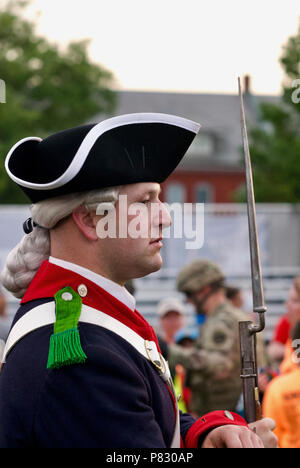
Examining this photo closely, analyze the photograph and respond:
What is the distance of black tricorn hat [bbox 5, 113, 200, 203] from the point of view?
200 cm

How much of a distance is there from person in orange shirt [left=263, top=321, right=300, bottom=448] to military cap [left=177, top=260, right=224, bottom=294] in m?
1.20

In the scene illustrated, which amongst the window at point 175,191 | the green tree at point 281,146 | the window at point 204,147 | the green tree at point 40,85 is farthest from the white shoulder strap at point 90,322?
the window at point 204,147

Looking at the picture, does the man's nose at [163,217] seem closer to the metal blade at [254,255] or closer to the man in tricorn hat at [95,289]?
the man in tricorn hat at [95,289]

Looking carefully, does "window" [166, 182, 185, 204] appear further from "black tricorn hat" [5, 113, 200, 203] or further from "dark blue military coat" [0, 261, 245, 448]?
"dark blue military coat" [0, 261, 245, 448]

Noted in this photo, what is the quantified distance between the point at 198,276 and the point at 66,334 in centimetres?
350

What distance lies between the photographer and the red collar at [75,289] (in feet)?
6.59

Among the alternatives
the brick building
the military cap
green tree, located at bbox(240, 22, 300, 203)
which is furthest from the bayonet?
the brick building

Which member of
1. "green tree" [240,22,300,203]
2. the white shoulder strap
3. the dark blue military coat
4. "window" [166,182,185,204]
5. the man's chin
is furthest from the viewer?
"window" [166,182,185,204]

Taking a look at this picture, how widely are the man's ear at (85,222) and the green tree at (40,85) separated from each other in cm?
2082

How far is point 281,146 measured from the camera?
70.1ft

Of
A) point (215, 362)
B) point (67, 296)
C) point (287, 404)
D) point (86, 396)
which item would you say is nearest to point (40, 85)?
point (215, 362)

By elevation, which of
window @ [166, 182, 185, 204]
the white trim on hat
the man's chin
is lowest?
the man's chin
